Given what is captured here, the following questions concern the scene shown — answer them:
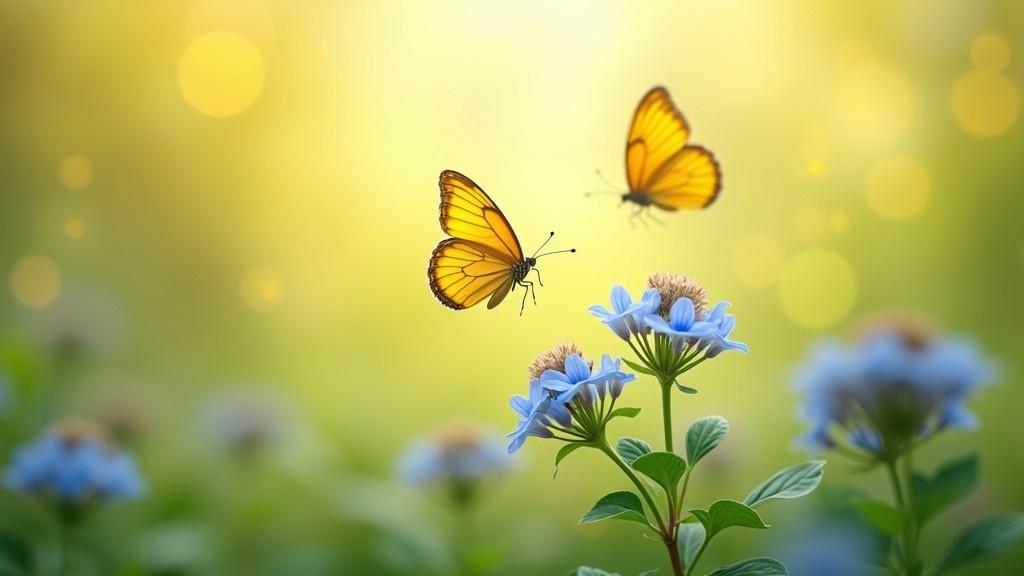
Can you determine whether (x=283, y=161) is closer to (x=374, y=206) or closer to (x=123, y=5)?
(x=374, y=206)

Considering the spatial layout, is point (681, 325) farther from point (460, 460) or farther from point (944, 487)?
point (460, 460)

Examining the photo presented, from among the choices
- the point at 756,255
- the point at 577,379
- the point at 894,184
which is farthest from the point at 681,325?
the point at 894,184

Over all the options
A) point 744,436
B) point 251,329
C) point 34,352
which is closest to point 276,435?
point 34,352

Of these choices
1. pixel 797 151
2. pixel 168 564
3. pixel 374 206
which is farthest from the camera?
pixel 374 206

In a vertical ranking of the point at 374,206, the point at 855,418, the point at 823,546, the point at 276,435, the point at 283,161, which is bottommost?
the point at 823,546

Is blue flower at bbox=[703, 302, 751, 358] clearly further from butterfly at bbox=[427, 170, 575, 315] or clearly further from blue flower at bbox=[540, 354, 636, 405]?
butterfly at bbox=[427, 170, 575, 315]

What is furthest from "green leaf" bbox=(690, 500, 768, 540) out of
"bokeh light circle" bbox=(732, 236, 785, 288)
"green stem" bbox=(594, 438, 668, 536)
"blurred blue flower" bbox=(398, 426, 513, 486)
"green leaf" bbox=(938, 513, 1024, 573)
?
"bokeh light circle" bbox=(732, 236, 785, 288)

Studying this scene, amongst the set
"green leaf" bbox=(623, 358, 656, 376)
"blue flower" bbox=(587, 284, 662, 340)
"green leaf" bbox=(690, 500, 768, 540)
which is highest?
"blue flower" bbox=(587, 284, 662, 340)
